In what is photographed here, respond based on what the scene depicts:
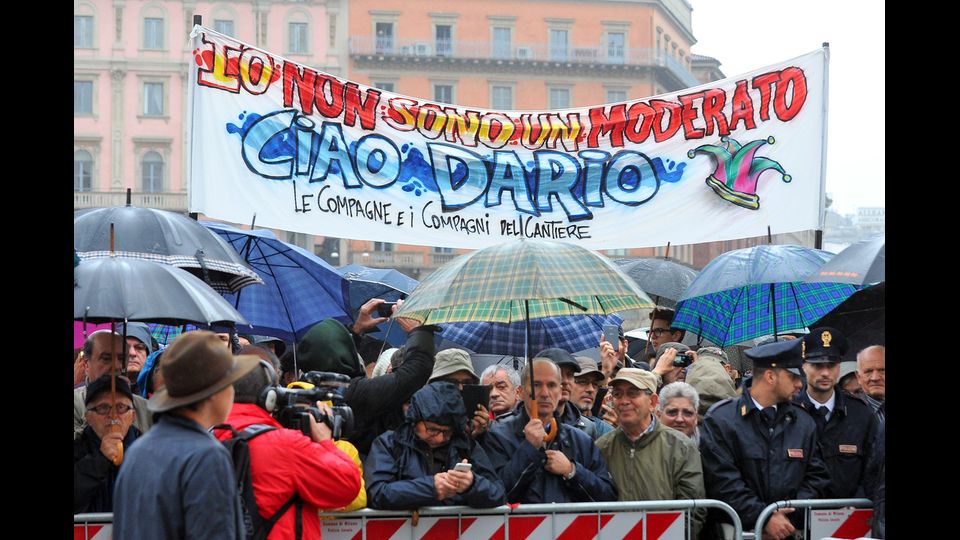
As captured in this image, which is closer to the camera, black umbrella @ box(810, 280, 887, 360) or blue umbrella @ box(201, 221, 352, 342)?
black umbrella @ box(810, 280, 887, 360)

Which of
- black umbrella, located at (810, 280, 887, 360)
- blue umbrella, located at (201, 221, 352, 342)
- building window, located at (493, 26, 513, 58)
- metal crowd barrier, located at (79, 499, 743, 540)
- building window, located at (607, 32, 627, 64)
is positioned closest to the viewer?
metal crowd barrier, located at (79, 499, 743, 540)

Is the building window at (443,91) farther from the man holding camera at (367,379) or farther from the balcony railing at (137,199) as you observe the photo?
the man holding camera at (367,379)

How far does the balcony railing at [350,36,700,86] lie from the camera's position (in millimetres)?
70562

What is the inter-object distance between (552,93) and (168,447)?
222 feet

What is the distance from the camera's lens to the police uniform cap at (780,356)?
6.99 metres

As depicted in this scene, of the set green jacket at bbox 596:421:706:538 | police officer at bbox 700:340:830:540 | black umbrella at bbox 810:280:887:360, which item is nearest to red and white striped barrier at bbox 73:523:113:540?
green jacket at bbox 596:421:706:538

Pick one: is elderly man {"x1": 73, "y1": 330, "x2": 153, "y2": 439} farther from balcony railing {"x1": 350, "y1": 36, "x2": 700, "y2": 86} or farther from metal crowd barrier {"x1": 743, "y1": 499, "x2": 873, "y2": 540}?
balcony railing {"x1": 350, "y1": 36, "x2": 700, "y2": 86}

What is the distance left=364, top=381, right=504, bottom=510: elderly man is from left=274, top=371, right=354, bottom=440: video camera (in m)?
0.48

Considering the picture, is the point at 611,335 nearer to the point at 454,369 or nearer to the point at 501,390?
the point at 501,390

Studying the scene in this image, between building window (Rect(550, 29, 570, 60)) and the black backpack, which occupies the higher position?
building window (Rect(550, 29, 570, 60))

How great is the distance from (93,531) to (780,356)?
3.32 metres
